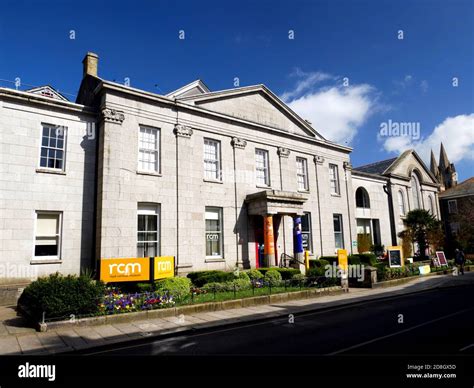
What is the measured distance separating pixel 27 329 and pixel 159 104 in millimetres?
13527

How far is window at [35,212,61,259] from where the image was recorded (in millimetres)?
16109

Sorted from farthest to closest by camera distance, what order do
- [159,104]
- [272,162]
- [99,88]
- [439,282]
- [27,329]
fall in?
[272,162], [439,282], [159,104], [99,88], [27,329]

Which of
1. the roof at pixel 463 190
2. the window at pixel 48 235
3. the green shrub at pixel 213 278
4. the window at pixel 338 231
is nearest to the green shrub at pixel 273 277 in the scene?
the green shrub at pixel 213 278

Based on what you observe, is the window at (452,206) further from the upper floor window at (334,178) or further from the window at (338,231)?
the window at (338,231)

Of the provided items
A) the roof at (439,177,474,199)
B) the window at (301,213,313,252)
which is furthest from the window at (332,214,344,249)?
the roof at (439,177,474,199)

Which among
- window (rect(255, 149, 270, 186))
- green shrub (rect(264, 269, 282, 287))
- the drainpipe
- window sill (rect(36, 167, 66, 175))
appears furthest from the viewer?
the drainpipe

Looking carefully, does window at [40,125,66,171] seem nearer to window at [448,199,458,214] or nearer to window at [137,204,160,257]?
window at [137,204,160,257]

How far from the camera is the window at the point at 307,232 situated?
83.4ft

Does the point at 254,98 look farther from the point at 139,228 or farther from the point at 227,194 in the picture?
the point at 139,228

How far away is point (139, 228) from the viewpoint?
1822 centimetres

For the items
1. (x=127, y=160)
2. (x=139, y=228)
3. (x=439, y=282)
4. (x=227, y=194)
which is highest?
(x=127, y=160)

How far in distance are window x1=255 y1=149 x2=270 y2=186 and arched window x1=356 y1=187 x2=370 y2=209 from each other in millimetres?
14663

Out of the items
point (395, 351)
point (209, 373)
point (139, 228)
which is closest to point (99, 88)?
point (139, 228)

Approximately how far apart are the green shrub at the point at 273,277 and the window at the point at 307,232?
279 inches
